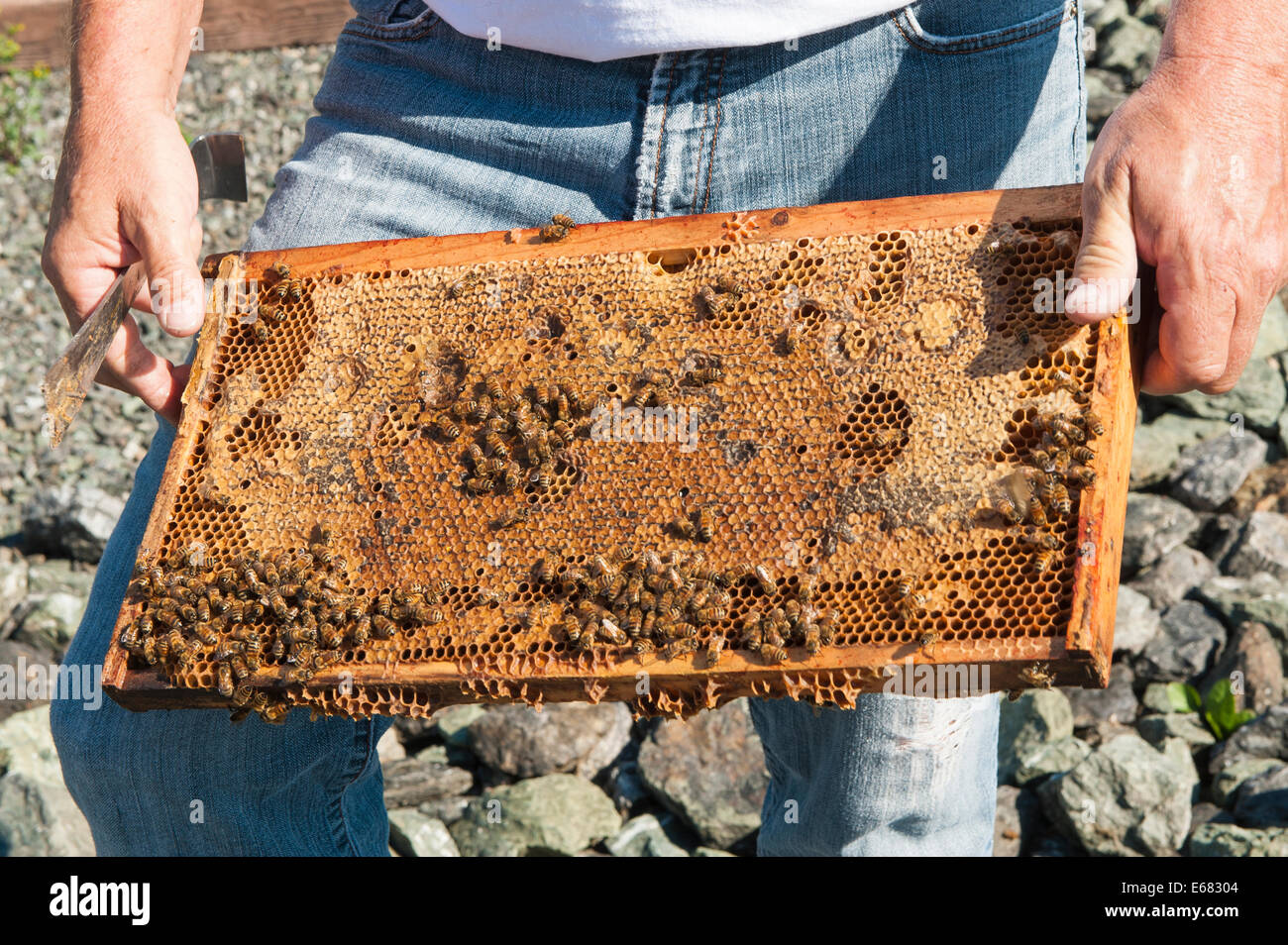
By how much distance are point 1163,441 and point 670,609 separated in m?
4.74

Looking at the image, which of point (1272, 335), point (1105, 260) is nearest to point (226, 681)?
point (1105, 260)

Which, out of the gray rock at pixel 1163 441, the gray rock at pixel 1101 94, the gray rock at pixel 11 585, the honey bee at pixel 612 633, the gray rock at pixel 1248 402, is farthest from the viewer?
the gray rock at pixel 1101 94

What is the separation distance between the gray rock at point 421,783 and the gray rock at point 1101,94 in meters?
6.13

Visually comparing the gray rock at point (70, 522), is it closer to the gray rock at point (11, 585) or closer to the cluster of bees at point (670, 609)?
the gray rock at point (11, 585)

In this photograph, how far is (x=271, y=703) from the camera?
3.36 m

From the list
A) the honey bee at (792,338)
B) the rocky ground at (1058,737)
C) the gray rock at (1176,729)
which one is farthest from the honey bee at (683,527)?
the gray rock at (1176,729)

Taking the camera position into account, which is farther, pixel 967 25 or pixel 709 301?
pixel 967 25

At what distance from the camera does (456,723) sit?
629cm

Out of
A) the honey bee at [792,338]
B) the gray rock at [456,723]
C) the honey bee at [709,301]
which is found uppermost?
the honey bee at [709,301]

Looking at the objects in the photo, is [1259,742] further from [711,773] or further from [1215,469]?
[711,773]

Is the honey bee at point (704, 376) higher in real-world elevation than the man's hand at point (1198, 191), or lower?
lower

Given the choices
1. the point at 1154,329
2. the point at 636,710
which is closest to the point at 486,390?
the point at 636,710

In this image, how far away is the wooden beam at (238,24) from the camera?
10195 mm
